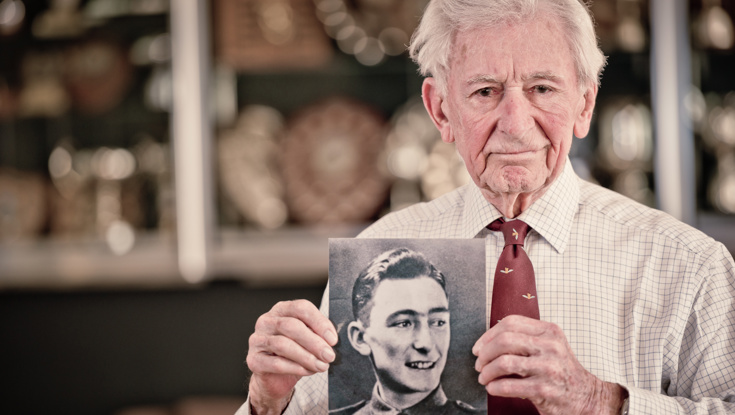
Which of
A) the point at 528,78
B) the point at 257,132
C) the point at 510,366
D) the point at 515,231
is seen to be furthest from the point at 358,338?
the point at 257,132

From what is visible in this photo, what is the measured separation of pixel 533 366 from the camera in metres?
0.97

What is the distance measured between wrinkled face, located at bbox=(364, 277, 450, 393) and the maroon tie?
0.52 feet

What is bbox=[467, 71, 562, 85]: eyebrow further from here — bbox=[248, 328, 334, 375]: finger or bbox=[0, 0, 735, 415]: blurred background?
bbox=[0, 0, 735, 415]: blurred background

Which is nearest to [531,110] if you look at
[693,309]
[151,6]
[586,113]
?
[586,113]

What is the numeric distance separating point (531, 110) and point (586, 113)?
0.50 feet

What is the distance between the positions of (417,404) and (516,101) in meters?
0.47

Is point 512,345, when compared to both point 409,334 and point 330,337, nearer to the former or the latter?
point 409,334

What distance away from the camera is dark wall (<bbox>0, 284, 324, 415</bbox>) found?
3.09 metres

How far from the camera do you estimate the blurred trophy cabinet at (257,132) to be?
3156 millimetres

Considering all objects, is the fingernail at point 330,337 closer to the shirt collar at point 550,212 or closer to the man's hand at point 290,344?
the man's hand at point 290,344

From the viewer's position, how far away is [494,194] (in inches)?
48.8

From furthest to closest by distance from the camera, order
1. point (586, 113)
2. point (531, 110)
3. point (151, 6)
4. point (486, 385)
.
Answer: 1. point (151, 6)
2. point (586, 113)
3. point (531, 110)
4. point (486, 385)

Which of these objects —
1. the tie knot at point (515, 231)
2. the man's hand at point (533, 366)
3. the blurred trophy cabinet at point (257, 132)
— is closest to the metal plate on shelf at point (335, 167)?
Result: the blurred trophy cabinet at point (257, 132)

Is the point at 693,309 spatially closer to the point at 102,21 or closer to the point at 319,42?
the point at 319,42
